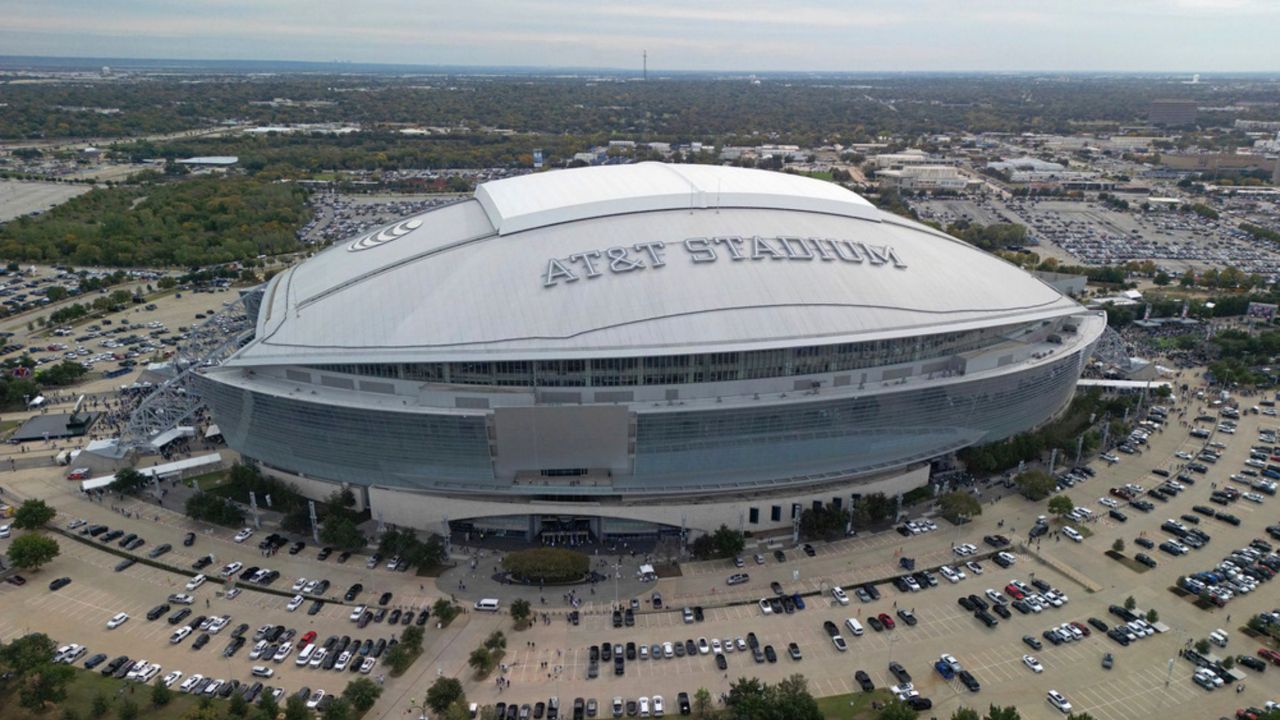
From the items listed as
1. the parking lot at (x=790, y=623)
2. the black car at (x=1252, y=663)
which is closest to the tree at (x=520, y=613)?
the parking lot at (x=790, y=623)

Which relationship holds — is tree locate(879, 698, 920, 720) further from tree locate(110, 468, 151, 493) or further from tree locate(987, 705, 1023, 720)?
tree locate(110, 468, 151, 493)

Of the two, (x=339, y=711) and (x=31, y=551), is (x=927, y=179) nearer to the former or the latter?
(x=339, y=711)

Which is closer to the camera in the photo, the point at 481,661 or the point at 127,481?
the point at 481,661

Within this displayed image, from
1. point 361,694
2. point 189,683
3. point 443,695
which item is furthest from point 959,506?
point 189,683

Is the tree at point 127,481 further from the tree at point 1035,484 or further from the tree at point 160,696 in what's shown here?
the tree at point 1035,484

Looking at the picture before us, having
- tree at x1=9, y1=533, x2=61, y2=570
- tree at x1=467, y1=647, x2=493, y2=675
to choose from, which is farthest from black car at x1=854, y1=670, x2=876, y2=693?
tree at x1=9, y1=533, x2=61, y2=570

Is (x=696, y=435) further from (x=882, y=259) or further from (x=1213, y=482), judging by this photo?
(x=1213, y=482)
